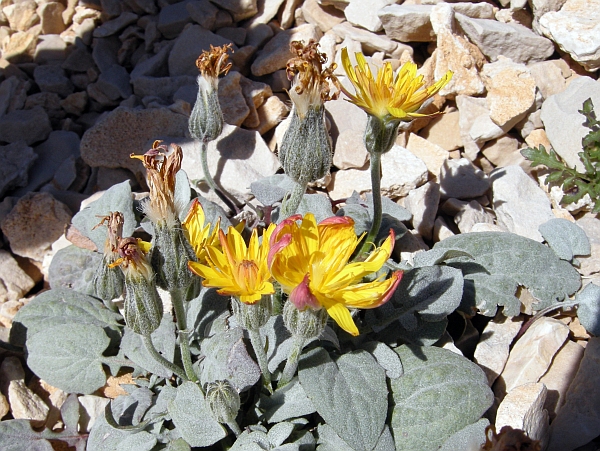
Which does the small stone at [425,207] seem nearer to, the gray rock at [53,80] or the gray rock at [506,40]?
the gray rock at [506,40]

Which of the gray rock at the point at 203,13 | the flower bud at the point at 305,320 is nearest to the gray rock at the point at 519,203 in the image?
the flower bud at the point at 305,320

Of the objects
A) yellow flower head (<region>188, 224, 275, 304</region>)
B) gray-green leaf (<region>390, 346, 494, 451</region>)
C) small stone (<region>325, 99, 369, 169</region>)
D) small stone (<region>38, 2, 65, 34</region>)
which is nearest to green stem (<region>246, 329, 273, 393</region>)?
yellow flower head (<region>188, 224, 275, 304</region>)

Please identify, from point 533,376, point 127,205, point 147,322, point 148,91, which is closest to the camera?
point 147,322

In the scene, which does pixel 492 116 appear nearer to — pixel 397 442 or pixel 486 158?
pixel 486 158

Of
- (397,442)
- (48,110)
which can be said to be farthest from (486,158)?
(48,110)

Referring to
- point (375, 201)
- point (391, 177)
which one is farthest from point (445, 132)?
point (375, 201)

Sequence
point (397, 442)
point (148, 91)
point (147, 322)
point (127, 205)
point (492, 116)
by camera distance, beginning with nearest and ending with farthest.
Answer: point (147, 322) < point (397, 442) < point (127, 205) < point (492, 116) < point (148, 91)
